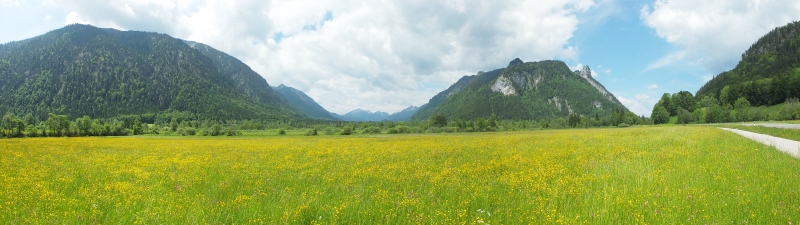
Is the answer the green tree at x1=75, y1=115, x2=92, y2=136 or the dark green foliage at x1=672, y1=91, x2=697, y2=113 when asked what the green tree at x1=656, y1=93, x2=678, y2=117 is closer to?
the dark green foliage at x1=672, y1=91, x2=697, y2=113

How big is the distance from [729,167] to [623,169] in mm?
3596

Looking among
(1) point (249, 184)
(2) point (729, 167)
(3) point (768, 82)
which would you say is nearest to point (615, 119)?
(3) point (768, 82)

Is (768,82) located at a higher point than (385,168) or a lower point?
higher

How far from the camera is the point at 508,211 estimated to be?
8.03 metres

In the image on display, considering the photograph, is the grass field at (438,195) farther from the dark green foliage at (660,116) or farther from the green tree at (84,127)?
the dark green foliage at (660,116)

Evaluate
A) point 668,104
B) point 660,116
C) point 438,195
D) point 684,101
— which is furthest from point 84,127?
point 684,101

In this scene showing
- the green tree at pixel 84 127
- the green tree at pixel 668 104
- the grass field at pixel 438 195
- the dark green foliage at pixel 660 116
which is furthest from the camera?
the green tree at pixel 668 104

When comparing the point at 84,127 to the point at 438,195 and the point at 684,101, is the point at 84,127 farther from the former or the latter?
the point at 684,101

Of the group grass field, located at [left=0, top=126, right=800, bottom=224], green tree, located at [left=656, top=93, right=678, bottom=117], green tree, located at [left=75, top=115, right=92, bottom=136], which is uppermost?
green tree, located at [left=656, top=93, right=678, bottom=117]

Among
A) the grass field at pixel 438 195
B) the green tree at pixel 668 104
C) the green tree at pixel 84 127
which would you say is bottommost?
the grass field at pixel 438 195

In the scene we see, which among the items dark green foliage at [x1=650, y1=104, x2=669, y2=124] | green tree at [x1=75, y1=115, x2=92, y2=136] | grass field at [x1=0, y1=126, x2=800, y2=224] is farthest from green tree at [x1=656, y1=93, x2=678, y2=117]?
green tree at [x1=75, y1=115, x2=92, y2=136]

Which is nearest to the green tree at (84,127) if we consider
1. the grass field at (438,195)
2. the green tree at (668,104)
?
the grass field at (438,195)

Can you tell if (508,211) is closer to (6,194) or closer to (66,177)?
(6,194)

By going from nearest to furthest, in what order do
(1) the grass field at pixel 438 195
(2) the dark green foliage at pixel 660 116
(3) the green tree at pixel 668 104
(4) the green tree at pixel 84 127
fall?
(1) the grass field at pixel 438 195
(4) the green tree at pixel 84 127
(2) the dark green foliage at pixel 660 116
(3) the green tree at pixel 668 104
